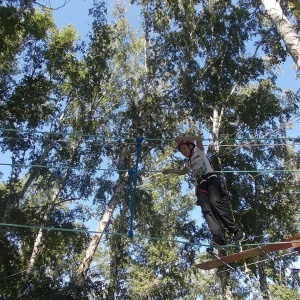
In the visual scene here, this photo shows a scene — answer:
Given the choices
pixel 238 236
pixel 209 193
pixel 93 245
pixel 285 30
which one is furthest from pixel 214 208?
pixel 93 245

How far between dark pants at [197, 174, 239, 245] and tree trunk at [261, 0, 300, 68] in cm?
176

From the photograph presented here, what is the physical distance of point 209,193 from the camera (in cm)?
393

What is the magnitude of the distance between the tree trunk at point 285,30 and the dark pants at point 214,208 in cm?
176

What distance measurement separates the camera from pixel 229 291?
26.6 ft

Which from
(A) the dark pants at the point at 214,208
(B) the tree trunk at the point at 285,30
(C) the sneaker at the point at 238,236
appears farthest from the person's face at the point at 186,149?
(B) the tree trunk at the point at 285,30

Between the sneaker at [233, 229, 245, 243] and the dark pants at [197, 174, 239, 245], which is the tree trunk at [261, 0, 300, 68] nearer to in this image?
the dark pants at [197, 174, 239, 245]

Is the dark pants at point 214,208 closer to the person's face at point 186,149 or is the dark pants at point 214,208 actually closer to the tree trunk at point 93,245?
the person's face at point 186,149

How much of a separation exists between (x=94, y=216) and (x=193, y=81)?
4.91 meters

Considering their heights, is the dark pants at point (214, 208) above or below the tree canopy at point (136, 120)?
below

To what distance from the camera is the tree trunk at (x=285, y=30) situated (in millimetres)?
4629

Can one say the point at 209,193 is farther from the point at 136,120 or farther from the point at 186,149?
the point at 136,120

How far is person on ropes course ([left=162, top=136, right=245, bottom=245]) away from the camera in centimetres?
383

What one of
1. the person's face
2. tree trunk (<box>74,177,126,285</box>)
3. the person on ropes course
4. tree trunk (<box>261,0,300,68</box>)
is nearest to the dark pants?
the person on ropes course

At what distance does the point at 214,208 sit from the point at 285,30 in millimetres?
2443
